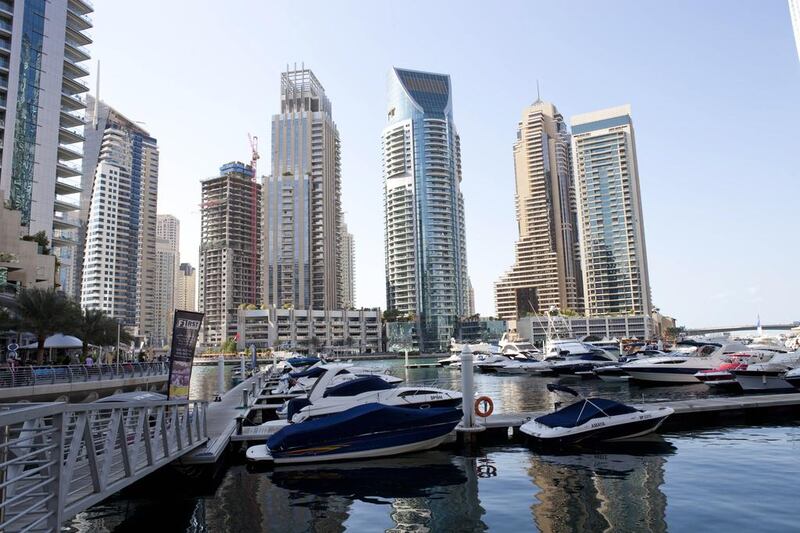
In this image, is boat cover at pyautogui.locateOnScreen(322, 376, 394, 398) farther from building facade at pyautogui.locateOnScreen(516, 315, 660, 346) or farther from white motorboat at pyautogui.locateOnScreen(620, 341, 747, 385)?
building facade at pyautogui.locateOnScreen(516, 315, 660, 346)

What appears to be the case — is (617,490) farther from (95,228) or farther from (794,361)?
(95,228)

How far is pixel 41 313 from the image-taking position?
4650 centimetres

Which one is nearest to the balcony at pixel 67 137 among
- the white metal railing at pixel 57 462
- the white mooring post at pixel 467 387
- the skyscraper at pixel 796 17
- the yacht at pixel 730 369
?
the white mooring post at pixel 467 387

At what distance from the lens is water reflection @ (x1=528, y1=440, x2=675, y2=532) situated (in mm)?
12422

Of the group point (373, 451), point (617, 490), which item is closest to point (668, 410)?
point (617, 490)

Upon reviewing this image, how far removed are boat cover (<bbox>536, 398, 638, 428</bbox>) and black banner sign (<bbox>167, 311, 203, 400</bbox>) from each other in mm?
13584

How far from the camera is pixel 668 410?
22266 millimetres

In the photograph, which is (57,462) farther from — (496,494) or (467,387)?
(467,387)

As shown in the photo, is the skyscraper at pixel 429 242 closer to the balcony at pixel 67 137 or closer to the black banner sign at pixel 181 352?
the balcony at pixel 67 137

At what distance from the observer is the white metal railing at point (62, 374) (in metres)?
33.6

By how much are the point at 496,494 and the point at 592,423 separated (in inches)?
275

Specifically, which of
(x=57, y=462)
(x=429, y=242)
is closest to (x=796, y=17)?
(x=429, y=242)

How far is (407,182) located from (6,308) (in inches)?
6197

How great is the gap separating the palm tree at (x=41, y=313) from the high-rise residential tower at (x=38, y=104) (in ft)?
99.3
